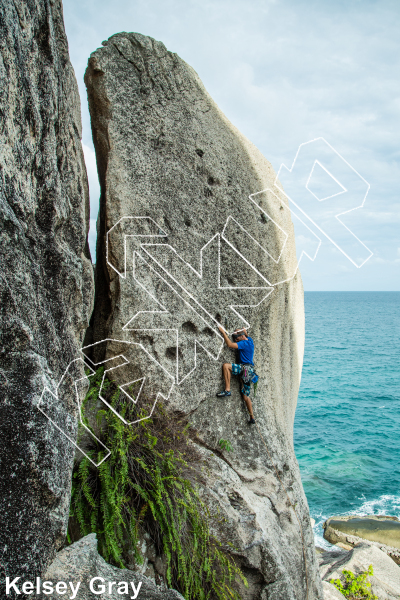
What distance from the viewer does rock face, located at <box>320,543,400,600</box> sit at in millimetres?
9967

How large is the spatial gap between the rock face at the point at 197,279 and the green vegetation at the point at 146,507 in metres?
0.57

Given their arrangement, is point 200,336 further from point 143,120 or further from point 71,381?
point 143,120

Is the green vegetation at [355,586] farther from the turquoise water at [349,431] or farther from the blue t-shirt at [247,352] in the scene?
the blue t-shirt at [247,352]

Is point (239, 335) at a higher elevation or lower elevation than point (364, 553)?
higher

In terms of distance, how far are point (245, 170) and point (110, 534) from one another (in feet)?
20.9

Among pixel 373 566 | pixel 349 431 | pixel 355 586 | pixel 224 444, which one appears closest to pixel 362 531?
pixel 373 566

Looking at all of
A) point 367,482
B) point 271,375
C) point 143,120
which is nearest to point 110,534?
point 271,375

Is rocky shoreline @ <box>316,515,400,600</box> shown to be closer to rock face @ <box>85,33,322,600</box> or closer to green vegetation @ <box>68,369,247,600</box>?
rock face @ <box>85,33,322,600</box>

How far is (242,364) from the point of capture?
24.0 feet

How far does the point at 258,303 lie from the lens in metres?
7.83

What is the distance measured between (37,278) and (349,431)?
27.0 meters

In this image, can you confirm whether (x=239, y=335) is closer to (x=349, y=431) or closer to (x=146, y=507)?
(x=146, y=507)

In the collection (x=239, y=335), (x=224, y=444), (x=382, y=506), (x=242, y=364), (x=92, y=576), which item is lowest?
(x=382, y=506)

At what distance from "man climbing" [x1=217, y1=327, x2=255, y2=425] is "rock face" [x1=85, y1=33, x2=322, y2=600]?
0.16 m
